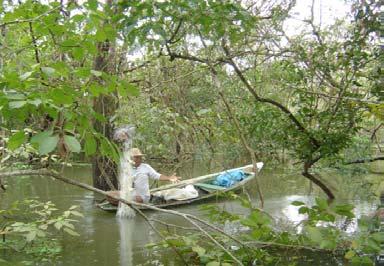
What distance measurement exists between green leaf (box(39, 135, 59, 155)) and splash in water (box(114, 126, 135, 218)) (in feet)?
21.4

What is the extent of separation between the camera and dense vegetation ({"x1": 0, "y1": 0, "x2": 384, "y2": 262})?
2299 millimetres

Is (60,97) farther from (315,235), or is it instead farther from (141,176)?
(141,176)

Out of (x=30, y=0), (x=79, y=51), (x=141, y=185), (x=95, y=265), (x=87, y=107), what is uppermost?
(x=30, y=0)

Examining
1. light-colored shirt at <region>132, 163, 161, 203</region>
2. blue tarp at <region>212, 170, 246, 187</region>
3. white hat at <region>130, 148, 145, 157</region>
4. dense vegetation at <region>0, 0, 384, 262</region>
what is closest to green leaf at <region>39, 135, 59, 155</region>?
dense vegetation at <region>0, 0, 384, 262</region>

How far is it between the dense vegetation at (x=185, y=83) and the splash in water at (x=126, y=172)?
0.89ft

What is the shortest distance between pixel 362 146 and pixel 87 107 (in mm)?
6984

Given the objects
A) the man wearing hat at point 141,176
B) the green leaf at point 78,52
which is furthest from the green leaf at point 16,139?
the man wearing hat at point 141,176

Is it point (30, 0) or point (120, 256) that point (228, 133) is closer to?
point (120, 256)

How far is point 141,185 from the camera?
9.05 meters

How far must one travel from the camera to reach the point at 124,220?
8461 mm

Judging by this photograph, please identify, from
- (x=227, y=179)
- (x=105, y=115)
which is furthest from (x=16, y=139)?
(x=227, y=179)

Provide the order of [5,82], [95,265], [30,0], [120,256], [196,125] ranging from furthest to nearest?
[196,125]
[120,256]
[95,265]
[30,0]
[5,82]

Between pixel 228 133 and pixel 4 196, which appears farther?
pixel 4 196

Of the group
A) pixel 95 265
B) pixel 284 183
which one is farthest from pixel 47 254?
pixel 284 183
